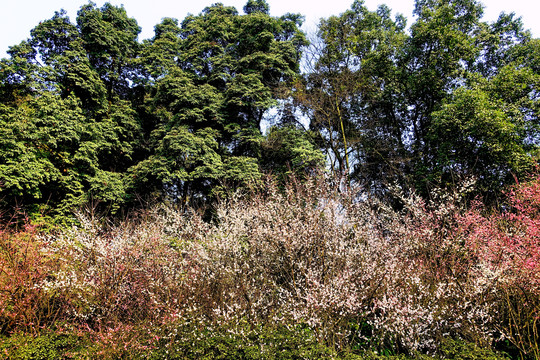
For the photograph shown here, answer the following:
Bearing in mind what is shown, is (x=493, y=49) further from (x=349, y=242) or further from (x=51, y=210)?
(x=51, y=210)

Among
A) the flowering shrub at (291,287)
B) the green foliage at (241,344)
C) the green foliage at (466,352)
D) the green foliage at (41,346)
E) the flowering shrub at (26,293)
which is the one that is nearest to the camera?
the green foliage at (466,352)

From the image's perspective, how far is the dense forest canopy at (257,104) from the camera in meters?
12.4

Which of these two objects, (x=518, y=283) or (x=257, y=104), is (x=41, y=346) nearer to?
(x=518, y=283)

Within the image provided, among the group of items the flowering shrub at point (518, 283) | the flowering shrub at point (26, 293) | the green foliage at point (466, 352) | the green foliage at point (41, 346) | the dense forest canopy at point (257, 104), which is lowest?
the green foliage at point (41, 346)

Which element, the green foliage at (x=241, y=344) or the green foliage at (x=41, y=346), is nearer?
the green foliage at (x=241, y=344)

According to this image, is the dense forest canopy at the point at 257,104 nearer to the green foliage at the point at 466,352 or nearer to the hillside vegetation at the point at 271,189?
the hillside vegetation at the point at 271,189

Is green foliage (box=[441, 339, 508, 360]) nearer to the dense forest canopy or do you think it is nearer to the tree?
the dense forest canopy

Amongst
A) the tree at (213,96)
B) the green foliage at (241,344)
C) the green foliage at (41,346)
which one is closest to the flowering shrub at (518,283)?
the green foliage at (241,344)

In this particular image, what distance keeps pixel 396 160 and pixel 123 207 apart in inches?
606

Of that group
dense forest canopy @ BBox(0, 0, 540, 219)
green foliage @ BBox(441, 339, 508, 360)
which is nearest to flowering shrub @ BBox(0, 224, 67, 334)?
green foliage @ BBox(441, 339, 508, 360)

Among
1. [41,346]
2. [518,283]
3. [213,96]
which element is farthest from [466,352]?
[213,96]

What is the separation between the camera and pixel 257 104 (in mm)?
16547

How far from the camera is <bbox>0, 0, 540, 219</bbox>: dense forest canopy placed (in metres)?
12.4

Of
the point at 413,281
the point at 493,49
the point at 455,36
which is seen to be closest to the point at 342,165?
the point at 455,36
